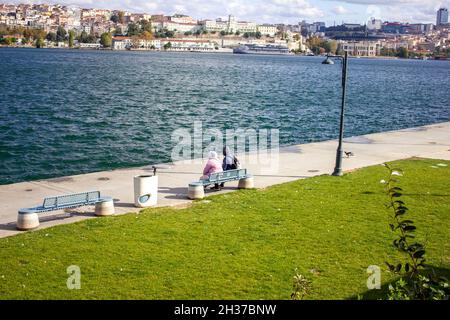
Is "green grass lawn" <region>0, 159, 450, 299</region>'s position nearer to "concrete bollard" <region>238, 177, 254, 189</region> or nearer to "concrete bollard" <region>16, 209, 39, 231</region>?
"concrete bollard" <region>16, 209, 39, 231</region>

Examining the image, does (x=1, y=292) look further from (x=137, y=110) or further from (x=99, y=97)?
(x=99, y=97)

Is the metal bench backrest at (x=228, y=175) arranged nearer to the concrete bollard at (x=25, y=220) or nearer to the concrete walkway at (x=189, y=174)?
the concrete walkway at (x=189, y=174)

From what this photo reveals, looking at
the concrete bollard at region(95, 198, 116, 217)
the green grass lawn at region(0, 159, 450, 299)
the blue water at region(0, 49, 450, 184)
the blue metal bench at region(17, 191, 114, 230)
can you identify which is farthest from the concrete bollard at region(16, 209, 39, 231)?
the blue water at region(0, 49, 450, 184)

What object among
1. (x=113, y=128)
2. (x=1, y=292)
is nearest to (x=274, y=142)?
(x=113, y=128)

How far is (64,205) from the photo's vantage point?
40.5 ft

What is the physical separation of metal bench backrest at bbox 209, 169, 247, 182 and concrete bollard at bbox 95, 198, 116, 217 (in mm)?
3182

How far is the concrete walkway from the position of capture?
13.2 meters

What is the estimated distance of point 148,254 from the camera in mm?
10156

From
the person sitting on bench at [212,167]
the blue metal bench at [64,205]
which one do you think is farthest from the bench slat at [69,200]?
the person sitting on bench at [212,167]

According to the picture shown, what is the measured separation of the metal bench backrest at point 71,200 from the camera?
12145 mm

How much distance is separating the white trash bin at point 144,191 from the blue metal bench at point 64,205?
761mm

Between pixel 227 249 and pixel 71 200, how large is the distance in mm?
4042
